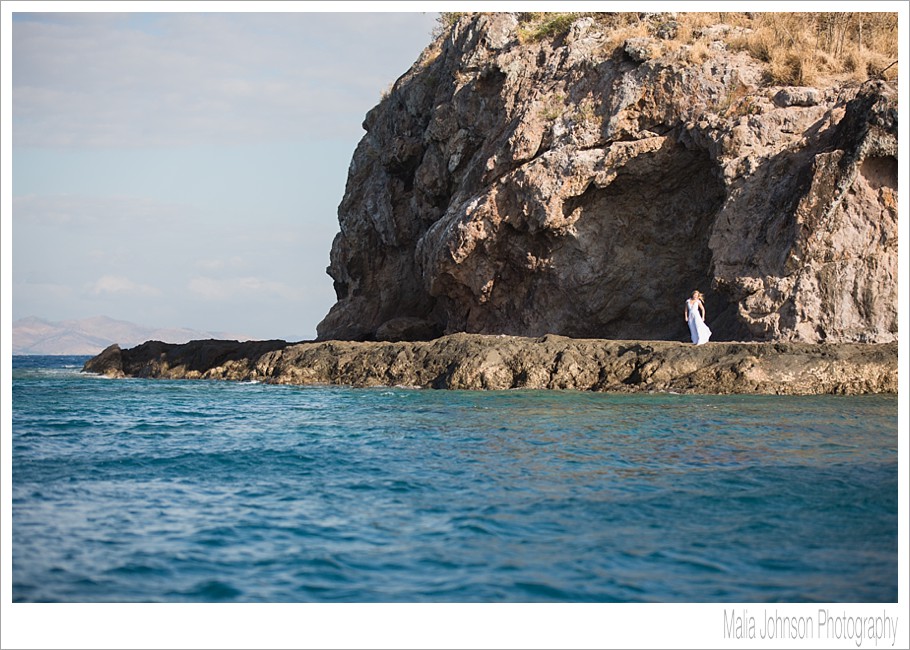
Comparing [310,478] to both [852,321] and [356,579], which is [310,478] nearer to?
[356,579]

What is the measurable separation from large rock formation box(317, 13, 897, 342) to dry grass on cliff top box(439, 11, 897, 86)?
1.80ft

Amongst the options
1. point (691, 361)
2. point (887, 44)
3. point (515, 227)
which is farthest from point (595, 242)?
point (887, 44)

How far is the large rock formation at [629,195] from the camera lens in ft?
73.5

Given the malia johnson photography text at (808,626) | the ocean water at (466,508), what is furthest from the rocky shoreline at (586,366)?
the malia johnson photography text at (808,626)

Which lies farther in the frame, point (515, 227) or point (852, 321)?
point (515, 227)

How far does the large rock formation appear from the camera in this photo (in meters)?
22.4

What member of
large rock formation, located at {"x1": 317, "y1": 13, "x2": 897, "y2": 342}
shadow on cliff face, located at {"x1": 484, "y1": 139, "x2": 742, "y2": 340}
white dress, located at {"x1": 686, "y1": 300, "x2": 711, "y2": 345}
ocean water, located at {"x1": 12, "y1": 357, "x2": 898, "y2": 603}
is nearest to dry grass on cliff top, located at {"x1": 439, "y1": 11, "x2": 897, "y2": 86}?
large rock formation, located at {"x1": 317, "y1": 13, "x2": 897, "y2": 342}

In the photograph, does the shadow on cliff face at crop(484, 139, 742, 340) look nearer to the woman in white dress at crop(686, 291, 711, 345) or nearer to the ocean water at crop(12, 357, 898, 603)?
the woman in white dress at crop(686, 291, 711, 345)

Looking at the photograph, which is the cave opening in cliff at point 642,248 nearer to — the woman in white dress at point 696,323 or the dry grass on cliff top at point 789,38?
the dry grass on cliff top at point 789,38

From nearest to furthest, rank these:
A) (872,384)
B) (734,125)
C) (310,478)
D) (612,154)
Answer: (310,478) → (872,384) → (734,125) → (612,154)

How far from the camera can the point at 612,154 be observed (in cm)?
2723

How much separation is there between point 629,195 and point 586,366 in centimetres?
803

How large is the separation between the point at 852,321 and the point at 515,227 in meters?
10.7

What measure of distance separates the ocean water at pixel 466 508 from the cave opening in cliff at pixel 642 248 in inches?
459
